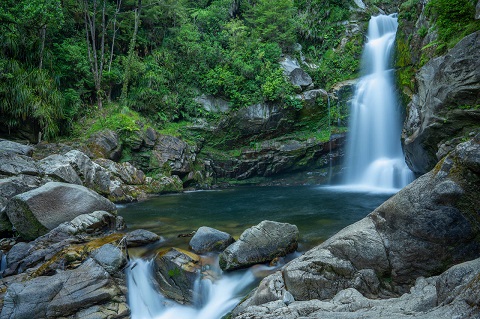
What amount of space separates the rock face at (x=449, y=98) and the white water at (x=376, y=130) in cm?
481

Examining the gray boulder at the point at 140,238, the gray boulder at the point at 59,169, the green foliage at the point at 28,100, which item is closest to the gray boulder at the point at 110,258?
the gray boulder at the point at 140,238

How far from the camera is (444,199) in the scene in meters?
4.21

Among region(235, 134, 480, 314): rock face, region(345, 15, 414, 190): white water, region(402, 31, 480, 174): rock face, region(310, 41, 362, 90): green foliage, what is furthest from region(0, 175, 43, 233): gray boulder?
region(310, 41, 362, 90): green foliage

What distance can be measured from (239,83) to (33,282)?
15603 mm

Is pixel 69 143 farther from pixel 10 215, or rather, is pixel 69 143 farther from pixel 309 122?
pixel 309 122

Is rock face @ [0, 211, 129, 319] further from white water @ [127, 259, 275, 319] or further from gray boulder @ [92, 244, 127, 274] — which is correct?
white water @ [127, 259, 275, 319]

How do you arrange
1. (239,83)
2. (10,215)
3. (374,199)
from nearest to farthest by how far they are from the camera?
(10,215)
(374,199)
(239,83)

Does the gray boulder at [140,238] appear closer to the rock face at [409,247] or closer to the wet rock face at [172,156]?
the rock face at [409,247]

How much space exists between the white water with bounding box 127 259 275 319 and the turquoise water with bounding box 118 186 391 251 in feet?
4.78

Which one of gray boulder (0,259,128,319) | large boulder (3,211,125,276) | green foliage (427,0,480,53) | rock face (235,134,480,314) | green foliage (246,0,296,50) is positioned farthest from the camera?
green foliage (246,0,296,50)

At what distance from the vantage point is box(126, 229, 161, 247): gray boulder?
6.94 metres

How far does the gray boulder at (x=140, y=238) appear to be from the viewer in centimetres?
694

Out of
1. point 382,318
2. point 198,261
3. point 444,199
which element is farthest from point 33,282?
point 444,199

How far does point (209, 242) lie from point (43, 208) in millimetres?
4350
